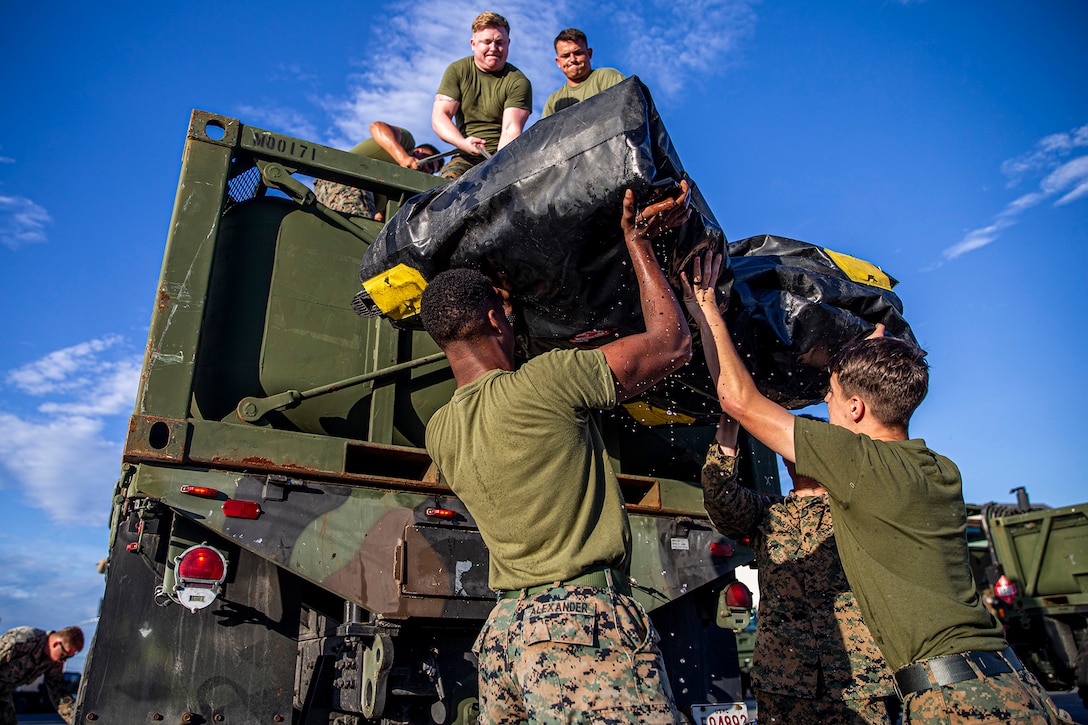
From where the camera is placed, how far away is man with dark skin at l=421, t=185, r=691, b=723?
1.66 m

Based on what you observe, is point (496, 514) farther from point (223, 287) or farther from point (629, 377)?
point (223, 287)

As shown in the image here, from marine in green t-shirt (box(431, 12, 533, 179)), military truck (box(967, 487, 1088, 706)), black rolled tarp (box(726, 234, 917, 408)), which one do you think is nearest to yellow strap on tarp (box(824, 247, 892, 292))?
black rolled tarp (box(726, 234, 917, 408))

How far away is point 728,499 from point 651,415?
810mm

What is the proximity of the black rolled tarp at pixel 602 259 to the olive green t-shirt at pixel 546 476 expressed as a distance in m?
0.60

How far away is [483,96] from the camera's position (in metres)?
4.82

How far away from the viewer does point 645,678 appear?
166 cm

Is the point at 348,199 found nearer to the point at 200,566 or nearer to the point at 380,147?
the point at 380,147

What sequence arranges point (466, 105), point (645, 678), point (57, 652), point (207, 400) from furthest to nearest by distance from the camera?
point (57, 652) < point (466, 105) < point (207, 400) < point (645, 678)

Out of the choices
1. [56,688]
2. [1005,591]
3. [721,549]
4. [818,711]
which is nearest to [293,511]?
[721,549]

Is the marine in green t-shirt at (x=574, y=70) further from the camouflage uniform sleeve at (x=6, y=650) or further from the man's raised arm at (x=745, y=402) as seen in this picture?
the camouflage uniform sleeve at (x=6, y=650)

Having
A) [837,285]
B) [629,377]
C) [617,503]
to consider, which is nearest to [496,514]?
[617,503]

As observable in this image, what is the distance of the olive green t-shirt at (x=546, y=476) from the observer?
1.85 m

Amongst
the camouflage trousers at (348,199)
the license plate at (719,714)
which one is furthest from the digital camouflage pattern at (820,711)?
the camouflage trousers at (348,199)

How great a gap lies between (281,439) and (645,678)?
6.16 feet
